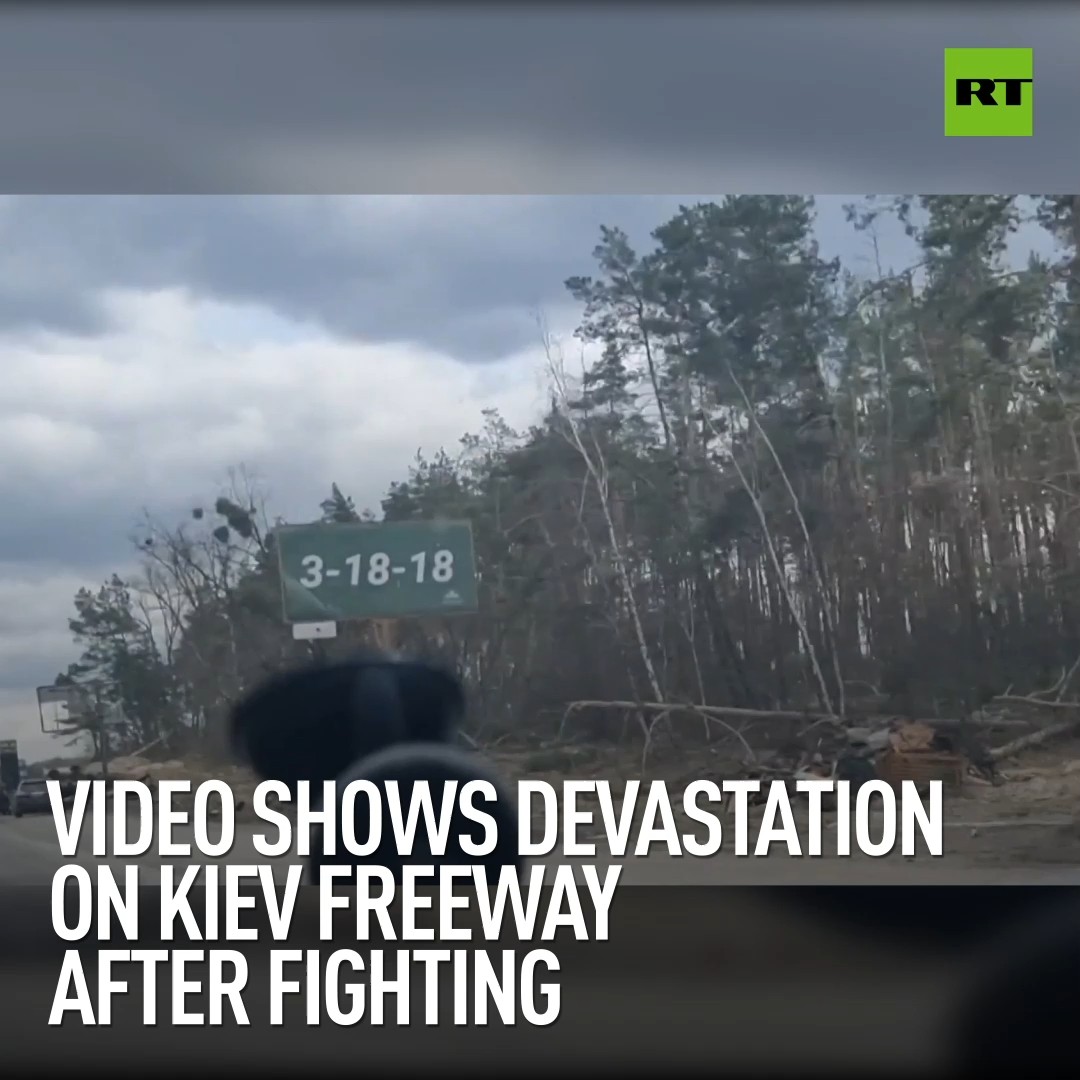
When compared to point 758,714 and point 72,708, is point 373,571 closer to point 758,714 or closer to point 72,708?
point 72,708

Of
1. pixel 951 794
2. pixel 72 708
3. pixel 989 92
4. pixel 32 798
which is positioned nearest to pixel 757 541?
pixel 951 794

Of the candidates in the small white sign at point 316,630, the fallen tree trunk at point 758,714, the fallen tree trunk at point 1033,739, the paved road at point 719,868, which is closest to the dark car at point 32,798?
the paved road at point 719,868

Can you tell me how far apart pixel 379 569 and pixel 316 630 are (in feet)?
0.60

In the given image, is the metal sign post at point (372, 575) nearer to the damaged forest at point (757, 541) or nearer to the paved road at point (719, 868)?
the damaged forest at point (757, 541)

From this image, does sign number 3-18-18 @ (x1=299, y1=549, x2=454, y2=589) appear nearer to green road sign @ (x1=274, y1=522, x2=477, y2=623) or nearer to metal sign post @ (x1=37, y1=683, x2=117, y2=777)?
green road sign @ (x1=274, y1=522, x2=477, y2=623)

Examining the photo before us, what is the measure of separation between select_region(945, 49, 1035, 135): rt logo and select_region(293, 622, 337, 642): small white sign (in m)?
1.66

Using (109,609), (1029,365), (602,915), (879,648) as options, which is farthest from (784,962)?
(109,609)

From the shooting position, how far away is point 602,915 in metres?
3.17

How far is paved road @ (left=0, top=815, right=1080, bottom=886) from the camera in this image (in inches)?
123

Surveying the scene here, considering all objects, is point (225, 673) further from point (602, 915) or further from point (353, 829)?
point (602, 915)

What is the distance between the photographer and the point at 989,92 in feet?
10.4

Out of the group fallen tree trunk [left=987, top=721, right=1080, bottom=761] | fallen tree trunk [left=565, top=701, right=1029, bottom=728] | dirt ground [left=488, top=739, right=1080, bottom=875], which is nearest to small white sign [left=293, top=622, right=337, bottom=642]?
fallen tree trunk [left=565, top=701, right=1029, bottom=728]

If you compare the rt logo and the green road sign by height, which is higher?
the rt logo

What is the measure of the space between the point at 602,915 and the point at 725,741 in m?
0.45
